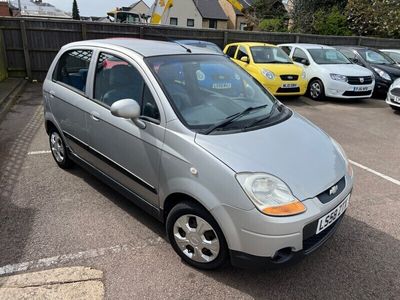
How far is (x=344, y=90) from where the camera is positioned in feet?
32.0

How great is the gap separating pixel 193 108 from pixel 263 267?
1.40 metres

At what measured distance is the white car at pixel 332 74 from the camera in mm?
9727

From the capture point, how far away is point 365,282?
2791mm

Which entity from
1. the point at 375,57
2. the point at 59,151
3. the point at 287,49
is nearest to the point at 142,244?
the point at 59,151

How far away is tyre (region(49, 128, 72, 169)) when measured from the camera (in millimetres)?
4500

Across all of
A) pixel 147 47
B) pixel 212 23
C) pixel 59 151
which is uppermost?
pixel 212 23

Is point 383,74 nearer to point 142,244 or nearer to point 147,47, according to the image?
point 147,47

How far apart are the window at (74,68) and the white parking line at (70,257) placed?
175 cm

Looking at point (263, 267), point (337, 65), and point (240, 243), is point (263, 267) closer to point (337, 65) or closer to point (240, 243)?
point (240, 243)

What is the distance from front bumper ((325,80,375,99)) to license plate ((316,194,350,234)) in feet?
25.2

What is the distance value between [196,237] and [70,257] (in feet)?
3.62

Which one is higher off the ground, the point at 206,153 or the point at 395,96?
the point at 206,153

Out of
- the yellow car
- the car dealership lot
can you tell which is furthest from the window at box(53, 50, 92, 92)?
the yellow car

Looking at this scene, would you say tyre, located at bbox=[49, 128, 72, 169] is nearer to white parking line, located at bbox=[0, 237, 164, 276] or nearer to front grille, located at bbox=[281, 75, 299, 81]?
white parking line, located at bbox=[0, 237, 164, 276]
